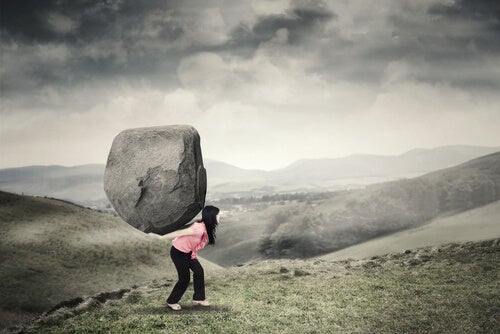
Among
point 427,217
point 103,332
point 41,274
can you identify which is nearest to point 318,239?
point 427,217

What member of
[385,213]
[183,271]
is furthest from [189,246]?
[385,213]

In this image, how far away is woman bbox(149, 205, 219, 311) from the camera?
40.3 feet

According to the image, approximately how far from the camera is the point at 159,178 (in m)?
19.2

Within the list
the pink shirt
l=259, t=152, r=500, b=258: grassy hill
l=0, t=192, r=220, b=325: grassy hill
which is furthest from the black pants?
l=259, t=152, r=500, b=258: grassy hill

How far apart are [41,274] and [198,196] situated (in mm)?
13752

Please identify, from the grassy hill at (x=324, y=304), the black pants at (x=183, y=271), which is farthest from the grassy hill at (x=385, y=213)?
the black pants at (x=183, y=271)

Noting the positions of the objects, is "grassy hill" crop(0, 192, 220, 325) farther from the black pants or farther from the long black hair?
the long black hair

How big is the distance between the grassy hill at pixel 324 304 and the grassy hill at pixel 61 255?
10.1m

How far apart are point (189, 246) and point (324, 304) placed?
5.06 m

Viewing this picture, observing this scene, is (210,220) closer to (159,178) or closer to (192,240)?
(192,240)

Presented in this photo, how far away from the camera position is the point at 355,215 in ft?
251

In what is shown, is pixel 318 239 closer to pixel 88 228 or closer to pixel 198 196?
pixel 88 228

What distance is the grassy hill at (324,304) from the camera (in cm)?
1162

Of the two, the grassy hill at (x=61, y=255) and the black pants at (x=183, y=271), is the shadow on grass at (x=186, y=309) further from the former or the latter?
the grassy hill at (x=61, y=255)
